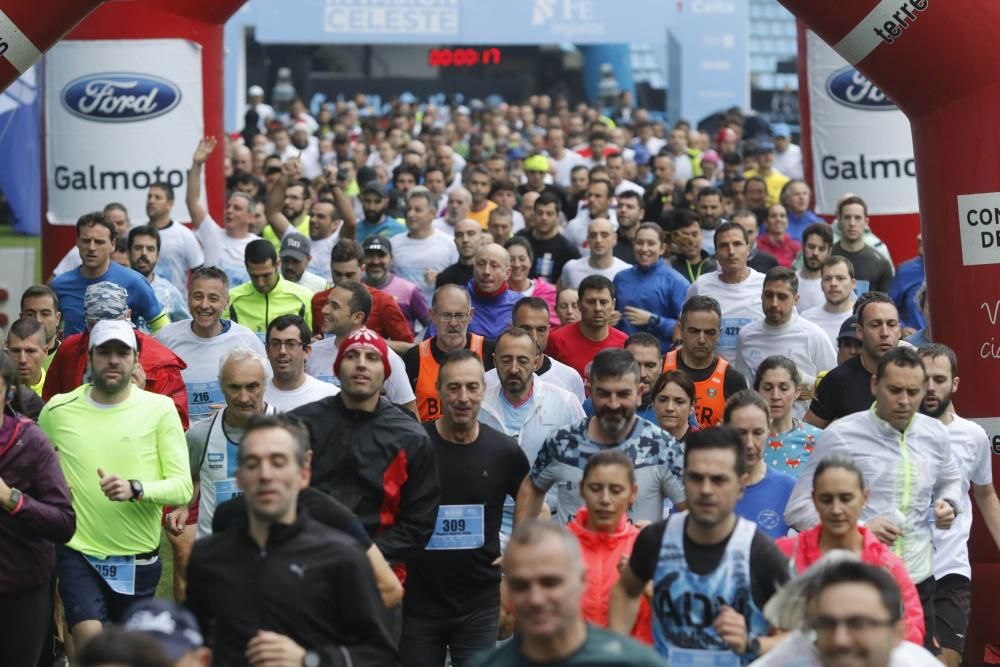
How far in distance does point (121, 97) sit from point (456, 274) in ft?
9.25

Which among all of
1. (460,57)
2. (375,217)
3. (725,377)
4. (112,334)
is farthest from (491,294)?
(460,57)

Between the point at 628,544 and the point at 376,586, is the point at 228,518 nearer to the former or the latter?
the point at 376,586

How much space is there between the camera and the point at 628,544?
647 centimetres

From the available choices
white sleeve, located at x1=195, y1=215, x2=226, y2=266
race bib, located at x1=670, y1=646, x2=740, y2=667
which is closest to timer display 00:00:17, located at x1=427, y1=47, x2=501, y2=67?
white sleeve, located at x1=195, y1=215, x2=226, y2=266

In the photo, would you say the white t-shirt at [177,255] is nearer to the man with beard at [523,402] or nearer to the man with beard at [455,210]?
the man with beard at [455,210]

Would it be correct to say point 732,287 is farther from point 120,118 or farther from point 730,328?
point 120,118

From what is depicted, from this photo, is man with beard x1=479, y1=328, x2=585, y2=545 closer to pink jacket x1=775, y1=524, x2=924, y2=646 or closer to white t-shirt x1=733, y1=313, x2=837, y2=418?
white t-shirt x1=733, y1=313, x2=837, y2=418

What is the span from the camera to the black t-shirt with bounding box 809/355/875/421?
8.85m

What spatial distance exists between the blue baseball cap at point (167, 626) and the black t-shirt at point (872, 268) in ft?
27.8

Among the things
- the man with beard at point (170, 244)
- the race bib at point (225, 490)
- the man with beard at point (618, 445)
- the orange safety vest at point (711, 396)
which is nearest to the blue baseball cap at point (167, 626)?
the man with beard at point (618, 445)

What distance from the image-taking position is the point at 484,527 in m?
7.62

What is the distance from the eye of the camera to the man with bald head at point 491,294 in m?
10.6

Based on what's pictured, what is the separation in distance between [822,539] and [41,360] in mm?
3995

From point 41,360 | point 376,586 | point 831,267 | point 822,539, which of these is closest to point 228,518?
point 376,586
